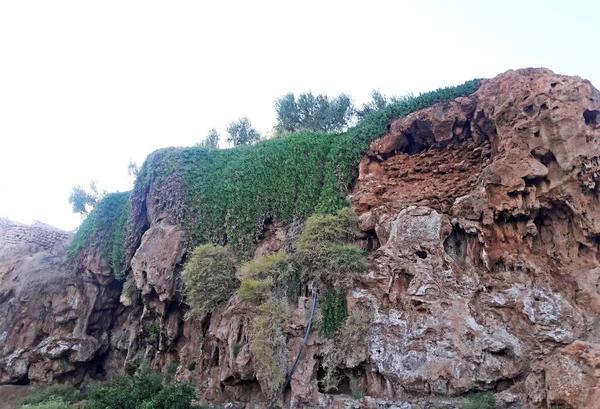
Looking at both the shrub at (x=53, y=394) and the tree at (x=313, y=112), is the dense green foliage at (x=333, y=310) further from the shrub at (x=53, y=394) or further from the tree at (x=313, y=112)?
the tree at (x=313, y=112)

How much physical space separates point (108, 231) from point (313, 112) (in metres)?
12.8

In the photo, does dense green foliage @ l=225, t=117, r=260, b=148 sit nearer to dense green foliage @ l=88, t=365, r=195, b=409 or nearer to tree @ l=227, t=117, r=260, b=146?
tree @ l=227, t=117, r=260, b=146

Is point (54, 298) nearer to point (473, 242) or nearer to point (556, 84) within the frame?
point (473, 242)

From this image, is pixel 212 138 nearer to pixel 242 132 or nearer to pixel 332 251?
pixel 242 132

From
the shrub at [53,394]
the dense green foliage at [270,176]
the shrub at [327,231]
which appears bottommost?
the shrub at [53,394]

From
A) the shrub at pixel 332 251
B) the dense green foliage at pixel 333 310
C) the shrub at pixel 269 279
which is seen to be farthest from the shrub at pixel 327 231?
the dense green foliage at pixel 333 310

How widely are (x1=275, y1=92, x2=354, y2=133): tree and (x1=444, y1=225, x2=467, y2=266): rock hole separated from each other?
44.4 ft

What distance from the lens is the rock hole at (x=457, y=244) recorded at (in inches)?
478

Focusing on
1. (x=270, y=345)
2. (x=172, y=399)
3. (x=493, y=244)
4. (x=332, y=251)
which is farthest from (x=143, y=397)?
(x=493, y=244)

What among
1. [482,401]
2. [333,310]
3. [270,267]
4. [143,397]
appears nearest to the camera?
[482,401]

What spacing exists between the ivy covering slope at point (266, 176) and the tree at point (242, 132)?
29.7 feet

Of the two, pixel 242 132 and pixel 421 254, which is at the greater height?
pixel 242 132

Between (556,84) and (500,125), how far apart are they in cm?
170

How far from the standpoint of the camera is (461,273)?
37.3 ft
